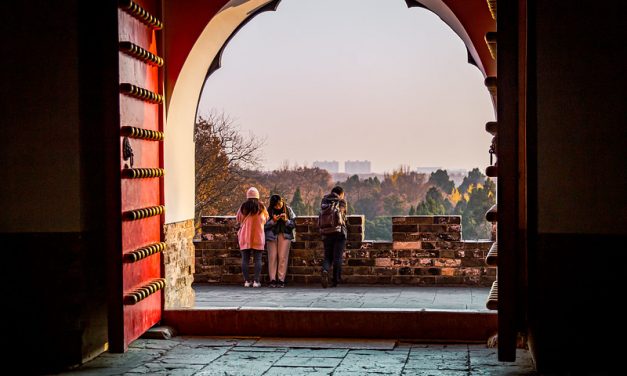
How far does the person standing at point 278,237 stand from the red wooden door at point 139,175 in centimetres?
521

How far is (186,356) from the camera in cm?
600

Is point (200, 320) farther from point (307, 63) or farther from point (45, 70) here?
point (307, 63)

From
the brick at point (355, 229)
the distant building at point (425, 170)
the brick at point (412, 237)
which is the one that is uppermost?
the distant building at point (425, 170)

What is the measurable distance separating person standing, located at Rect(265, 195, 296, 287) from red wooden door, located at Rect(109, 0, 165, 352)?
521cm

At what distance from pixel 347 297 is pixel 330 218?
1.13 meters

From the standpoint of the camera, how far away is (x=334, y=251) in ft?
38.9

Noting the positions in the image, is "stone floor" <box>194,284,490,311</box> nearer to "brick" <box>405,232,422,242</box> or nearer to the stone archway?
"brick" <box>405,232,422,242</box>

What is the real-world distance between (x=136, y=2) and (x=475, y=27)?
251 centimetres

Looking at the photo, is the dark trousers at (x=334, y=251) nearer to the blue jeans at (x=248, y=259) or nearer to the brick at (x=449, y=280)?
the blue jeans at (x=248, y=259)

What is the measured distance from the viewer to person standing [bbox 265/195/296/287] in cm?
1194

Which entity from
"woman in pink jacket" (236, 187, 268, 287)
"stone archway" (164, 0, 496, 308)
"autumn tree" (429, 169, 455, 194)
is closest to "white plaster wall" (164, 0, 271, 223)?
"stone archway" (164, 0, 496, 308)

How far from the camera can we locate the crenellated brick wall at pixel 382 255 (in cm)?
1183

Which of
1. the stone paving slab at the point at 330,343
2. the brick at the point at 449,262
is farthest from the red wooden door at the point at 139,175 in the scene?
the brick at the point at 449,262

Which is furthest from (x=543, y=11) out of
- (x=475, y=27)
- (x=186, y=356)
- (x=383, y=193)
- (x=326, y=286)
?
(x=383, y=193)
